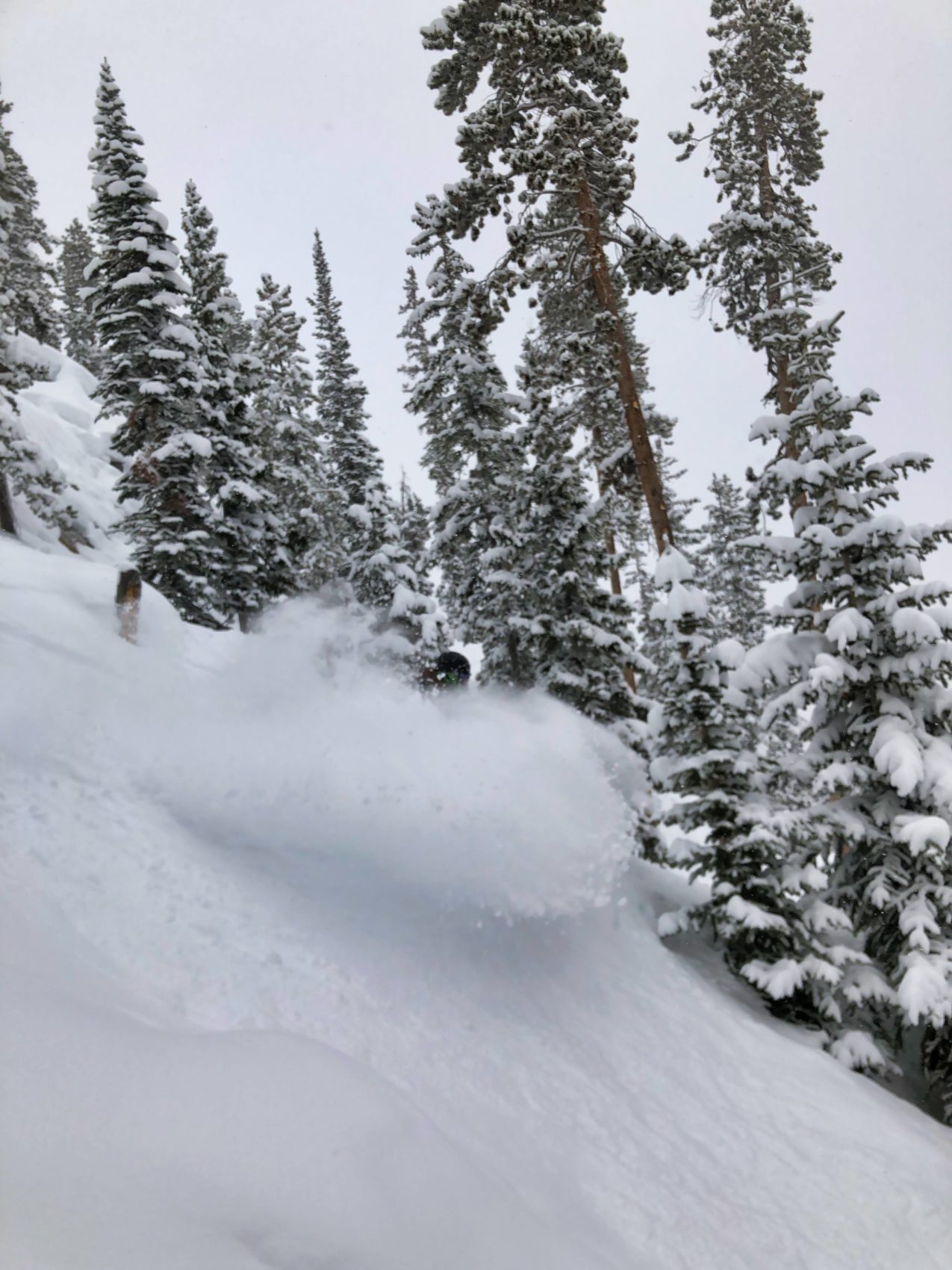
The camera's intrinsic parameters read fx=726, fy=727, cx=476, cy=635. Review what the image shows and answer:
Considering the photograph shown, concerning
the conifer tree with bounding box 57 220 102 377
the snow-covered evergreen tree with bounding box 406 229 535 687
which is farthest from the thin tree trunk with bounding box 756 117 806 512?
the conifer tree with bounding box 57 220 102 377

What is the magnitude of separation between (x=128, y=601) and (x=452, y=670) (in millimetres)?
5870

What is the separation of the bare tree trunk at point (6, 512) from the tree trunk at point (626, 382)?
58.6ft

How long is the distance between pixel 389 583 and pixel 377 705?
1350 cm

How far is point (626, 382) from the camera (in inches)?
532

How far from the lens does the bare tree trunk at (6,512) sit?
2152cm

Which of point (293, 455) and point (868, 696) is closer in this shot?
point (868, 696)

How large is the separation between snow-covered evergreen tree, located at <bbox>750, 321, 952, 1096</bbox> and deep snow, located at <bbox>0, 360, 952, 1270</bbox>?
6.40 feet

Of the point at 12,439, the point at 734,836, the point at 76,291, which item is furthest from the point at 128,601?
the point at 76,291

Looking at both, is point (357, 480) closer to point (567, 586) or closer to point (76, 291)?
point (567, 586)

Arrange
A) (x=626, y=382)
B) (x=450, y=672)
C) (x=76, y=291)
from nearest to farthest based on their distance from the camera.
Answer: (x=626, y=382) < (x=450, y=672) < (x=76, y=291)

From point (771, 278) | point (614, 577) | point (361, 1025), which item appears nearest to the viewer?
point (361, 1025)

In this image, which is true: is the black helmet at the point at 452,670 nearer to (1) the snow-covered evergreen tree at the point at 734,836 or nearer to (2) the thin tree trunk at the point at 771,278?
(1) the snow-covered evergreen tree at the point at 734,836

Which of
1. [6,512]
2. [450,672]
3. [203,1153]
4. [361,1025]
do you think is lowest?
[361,1025]

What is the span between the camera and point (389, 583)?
24.2 m
